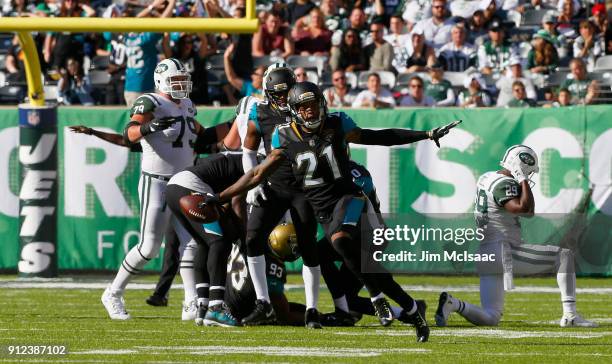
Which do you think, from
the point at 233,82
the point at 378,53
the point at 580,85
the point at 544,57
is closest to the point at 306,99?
the point at 580,85

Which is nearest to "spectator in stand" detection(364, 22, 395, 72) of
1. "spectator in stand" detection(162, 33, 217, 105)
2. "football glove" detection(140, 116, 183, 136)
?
"spectator in stand" detection(162, 33, 217, 105)

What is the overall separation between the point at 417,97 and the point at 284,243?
18.2 feet

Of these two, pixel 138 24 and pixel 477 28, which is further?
pixel 477 28

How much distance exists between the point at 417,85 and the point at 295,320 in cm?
584

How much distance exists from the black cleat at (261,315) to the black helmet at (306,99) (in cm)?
126

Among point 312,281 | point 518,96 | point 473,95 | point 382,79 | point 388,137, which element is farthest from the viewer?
point 382,79

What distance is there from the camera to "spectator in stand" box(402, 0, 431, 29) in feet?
52.7

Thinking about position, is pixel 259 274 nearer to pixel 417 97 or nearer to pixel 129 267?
pixel 129 267

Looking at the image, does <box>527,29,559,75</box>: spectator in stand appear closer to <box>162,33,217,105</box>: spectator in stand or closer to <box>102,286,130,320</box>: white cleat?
<box>162,33,217,105</box>: spectator in stand

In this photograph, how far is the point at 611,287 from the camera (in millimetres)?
11719

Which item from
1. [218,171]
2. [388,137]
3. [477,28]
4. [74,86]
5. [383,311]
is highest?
[477,28]

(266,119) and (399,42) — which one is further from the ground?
(399,42)

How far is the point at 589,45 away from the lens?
1492cm

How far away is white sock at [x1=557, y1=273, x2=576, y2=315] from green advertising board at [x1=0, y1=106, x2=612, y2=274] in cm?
385
